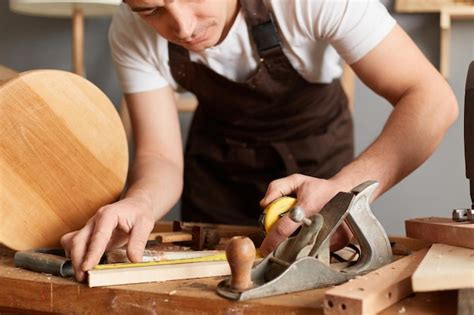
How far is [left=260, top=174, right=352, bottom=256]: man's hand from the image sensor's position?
123 centimetres

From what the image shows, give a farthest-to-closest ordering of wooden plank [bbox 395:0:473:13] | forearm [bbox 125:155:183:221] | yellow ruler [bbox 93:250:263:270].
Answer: wooden plank [bbox 395:0:473:13]
forearm [bbox 125:155:183:221]
yellow ruler [bbox 93:250:263:270]

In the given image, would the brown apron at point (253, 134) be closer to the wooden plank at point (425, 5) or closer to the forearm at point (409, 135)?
the forearm at point (409, 135)

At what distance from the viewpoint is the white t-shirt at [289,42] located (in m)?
1.50

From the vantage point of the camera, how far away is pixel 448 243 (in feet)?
3.89

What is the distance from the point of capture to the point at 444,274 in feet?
3.19

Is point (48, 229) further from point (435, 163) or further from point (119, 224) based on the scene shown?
point (435, 163)

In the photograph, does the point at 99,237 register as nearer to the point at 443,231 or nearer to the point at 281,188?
the point at 281,188

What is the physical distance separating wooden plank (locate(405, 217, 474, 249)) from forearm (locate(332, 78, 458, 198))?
14 centimetres

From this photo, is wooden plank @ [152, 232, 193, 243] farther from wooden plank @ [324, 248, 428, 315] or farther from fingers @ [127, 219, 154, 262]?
wooden plank @ [324, 248, 428, 315]

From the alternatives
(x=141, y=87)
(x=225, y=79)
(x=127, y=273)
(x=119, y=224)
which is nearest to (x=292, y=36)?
(x=225, y=79)

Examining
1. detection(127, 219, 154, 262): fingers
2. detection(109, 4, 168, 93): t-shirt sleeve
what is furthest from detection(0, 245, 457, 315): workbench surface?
detection(109, 4, 168, 93): t-shirt sleeve

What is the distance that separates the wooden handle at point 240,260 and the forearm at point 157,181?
0.51m

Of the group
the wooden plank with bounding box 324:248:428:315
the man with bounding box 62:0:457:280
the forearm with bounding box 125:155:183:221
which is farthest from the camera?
the forearm with bounding box 125:155:183:221

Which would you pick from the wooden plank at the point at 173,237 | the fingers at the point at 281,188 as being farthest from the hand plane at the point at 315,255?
the wooden plank at the point at 173,237
